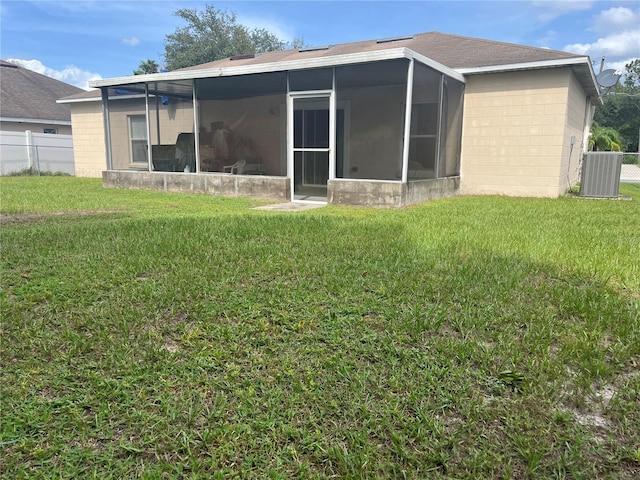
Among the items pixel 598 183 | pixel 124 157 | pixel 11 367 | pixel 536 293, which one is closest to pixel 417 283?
pixel 536 293

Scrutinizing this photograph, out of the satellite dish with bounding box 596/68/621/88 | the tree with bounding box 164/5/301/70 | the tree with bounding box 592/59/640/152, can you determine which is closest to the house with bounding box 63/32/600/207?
the satellite dish with bounding box 596/68/621/88

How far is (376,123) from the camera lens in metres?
11.8

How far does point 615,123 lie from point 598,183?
42382mm

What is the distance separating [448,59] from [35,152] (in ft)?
56.5

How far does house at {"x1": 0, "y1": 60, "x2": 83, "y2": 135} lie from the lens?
20.9m

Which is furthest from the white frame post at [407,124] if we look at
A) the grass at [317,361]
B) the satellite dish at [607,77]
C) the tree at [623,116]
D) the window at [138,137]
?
the tree at [623,116]

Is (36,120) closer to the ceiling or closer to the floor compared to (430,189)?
closer to the ceiling

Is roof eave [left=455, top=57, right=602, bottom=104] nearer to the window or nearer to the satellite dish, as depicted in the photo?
the satellite dish

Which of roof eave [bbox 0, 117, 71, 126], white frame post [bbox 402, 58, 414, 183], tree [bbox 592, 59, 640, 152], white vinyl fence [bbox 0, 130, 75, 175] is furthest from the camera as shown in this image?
tree [bbox 592, 59, 640, 152]

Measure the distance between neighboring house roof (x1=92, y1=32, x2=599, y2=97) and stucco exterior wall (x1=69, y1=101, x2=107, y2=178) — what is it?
5.91 meters

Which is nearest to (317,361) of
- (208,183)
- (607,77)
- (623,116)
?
(208,183)

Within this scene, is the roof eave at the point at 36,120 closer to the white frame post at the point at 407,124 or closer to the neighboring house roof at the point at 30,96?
the neighboring house roof at the point at 30,96

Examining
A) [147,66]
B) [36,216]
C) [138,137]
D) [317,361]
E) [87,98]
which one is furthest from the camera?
[147,66]

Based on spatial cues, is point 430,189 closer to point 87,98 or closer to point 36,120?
point 87,98
